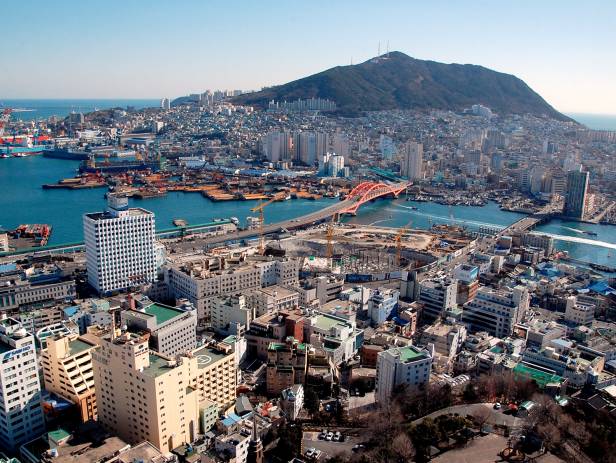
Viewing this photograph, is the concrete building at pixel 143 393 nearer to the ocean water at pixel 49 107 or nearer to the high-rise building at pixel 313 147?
the high-rise building at pixel 313 147

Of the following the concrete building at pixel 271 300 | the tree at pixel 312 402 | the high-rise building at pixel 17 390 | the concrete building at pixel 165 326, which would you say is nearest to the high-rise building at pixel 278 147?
the concrete building at pixel 271 300

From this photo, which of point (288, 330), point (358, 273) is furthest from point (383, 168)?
point (288, 330)

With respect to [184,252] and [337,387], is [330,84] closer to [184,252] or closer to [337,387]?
[184,252]

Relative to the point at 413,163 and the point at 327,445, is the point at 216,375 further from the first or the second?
the point at 413,163

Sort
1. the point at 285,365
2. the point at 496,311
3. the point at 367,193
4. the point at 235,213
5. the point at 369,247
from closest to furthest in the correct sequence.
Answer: the point at 285,365
the point at 496,311
the point at 369,247
the point at 235,213
the point at 367,193

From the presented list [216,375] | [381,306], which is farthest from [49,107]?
[216,375]

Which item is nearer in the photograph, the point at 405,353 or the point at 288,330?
the point at 405,353

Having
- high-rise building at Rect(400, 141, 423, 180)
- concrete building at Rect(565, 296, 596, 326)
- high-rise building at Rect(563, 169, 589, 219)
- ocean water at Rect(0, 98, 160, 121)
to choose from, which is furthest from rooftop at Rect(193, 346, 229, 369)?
ocean water at Rect(0, 98, 160, 121)
